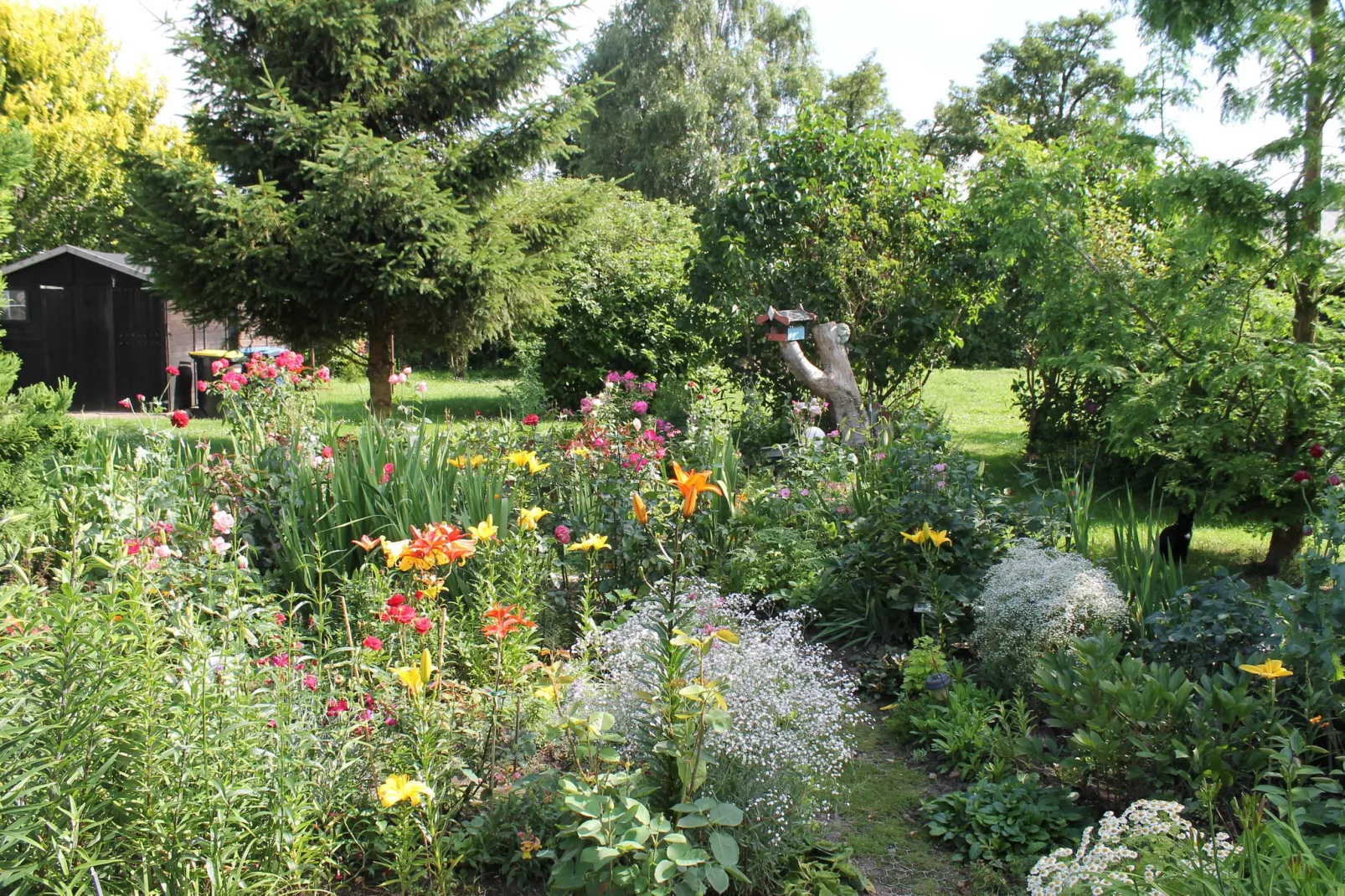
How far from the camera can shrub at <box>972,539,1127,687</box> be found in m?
3.46

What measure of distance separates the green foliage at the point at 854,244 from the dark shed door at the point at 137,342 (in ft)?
34.6

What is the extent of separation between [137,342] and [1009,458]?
43.5 ft

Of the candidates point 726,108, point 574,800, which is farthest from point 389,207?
point 726,108

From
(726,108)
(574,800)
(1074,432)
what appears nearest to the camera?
(574,800)

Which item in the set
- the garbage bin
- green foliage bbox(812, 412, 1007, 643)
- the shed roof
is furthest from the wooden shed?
green foliage bbox(812, 412, 1007, 643)

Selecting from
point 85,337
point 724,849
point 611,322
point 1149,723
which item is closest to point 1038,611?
point 1149,723

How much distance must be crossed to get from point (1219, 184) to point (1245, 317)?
832 millimetres

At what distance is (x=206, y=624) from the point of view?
2666 millimetres

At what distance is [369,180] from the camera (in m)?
9.14

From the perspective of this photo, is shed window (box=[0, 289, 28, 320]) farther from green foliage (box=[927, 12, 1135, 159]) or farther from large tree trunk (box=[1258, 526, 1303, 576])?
green foliage (box=[927, 12, 1135, 159])

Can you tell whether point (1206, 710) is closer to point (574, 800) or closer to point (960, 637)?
point (960, 637)

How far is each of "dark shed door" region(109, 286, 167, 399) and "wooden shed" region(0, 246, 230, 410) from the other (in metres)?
0.01

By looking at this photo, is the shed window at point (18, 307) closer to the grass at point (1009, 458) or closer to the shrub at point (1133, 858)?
the grass at point (1009, 458)

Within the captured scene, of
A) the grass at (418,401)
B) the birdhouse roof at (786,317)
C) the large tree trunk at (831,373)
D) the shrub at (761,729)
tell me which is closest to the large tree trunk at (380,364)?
the grass at (418,401)
